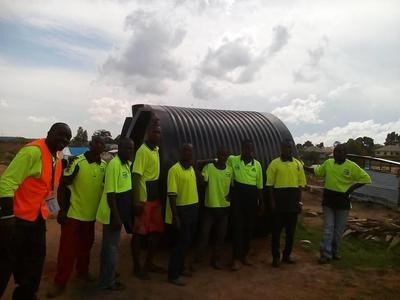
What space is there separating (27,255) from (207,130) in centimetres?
394

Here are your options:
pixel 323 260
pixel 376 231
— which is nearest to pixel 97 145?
pixel 323 260

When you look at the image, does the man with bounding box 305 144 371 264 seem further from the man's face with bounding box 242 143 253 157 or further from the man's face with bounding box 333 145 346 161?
the man's face with bounding box 242 143 253 157

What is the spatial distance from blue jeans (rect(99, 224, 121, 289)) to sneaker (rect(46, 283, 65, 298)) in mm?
525

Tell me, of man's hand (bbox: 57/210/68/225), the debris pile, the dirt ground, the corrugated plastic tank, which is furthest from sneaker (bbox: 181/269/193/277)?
the debris pile

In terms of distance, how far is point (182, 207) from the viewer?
5703 mm

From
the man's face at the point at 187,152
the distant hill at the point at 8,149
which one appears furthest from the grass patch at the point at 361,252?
the distant hill at the point at 8,149

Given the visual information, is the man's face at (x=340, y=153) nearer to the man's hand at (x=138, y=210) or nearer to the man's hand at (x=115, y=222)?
the man's hand at (x=138, y=210)

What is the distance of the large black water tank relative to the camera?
6836 millimetres

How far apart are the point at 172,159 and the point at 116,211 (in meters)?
1.82

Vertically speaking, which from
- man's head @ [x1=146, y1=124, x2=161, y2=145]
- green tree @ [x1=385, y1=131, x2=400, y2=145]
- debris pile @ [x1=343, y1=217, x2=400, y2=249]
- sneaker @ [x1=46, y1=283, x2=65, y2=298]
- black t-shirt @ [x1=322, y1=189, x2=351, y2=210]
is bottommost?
sneaker @ [x1=46, y1=283, x2=65, y2=298]

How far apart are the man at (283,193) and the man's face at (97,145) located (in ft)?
9.65

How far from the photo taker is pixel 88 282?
571 cm

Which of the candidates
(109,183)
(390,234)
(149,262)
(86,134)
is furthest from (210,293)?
(86,134)

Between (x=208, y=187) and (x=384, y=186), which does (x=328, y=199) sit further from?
(x=384, y=186)
